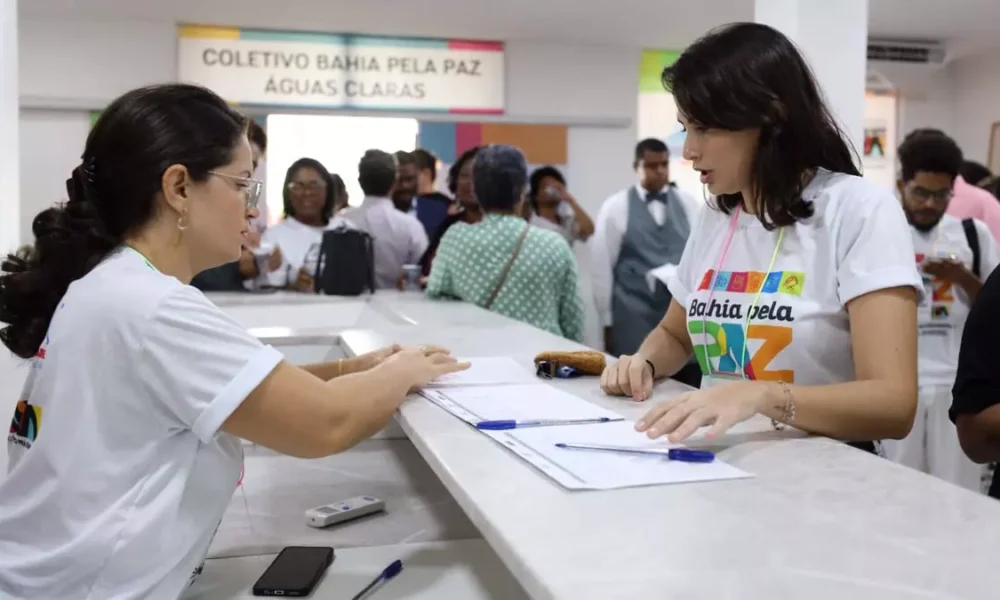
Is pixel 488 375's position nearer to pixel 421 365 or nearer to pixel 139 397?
pixel 421 365

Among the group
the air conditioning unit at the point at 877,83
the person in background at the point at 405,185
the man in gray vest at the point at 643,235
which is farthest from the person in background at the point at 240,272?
the air conditioning unit at the point at 877,83

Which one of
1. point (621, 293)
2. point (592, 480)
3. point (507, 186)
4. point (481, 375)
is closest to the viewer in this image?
point (592, 480)

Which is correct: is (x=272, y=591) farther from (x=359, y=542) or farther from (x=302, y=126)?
(x=302, y=126)

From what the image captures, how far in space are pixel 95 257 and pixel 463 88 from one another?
638cm

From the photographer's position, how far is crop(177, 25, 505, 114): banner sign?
6844 mm

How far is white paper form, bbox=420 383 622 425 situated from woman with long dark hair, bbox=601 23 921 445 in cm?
12

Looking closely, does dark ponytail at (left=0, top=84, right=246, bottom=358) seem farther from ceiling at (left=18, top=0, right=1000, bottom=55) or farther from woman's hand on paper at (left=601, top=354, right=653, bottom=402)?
ceiling at (left=18, top=0, right=1000, bottom=55)

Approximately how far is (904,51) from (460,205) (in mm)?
4852

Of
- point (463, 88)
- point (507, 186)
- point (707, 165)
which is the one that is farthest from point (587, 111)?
point (707, 165)

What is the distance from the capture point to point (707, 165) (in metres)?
1.49

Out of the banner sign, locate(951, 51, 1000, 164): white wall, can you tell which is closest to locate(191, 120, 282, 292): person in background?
the banner sign

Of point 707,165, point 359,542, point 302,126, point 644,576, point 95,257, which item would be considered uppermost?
point 302,126

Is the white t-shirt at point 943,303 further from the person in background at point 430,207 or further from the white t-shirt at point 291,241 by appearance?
the person in background at point 430,207

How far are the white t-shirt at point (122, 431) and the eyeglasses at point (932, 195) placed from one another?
2.65m
